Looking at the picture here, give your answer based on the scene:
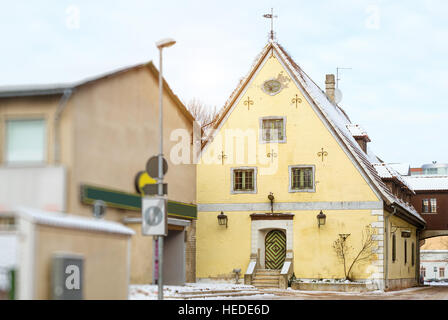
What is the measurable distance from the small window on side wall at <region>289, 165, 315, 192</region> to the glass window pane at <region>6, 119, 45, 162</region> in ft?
77.8

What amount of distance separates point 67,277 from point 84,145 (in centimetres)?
266

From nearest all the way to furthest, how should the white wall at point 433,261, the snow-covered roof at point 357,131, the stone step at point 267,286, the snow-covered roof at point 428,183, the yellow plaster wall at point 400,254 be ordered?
the stone step at point 267,286 < the yellow plaster wall at point 400,254 < the snow-covered roof at point 357,131 < the snow-covered roof at point 428,183 < the white wall at point 433,261

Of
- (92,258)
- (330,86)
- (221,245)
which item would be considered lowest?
(221,245)

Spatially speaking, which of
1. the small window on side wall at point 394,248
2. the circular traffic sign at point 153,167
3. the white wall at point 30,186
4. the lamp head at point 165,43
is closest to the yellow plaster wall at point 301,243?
the small window on side wall at point 394,248

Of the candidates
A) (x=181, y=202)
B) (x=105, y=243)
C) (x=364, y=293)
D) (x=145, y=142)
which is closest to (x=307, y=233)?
(x=364, y=293)

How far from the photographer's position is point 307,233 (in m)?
37.6

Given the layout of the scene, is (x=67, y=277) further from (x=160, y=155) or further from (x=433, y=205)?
(x=433, y=205)

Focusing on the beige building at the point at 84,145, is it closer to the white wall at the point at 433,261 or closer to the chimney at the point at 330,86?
the chimney at the point at 330,86

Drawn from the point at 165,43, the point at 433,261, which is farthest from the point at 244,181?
the point at 433,261

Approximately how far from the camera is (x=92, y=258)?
16.4 m

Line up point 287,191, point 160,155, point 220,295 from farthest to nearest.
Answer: point 287,191, point 220,295, point 160,155

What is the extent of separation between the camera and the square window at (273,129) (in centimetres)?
3844

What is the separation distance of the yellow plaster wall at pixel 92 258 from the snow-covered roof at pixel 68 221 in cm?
11

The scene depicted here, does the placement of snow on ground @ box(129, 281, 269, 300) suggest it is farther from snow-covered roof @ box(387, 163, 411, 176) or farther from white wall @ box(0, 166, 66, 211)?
snow-covered roof @ box(387, 163, 411, 176)
